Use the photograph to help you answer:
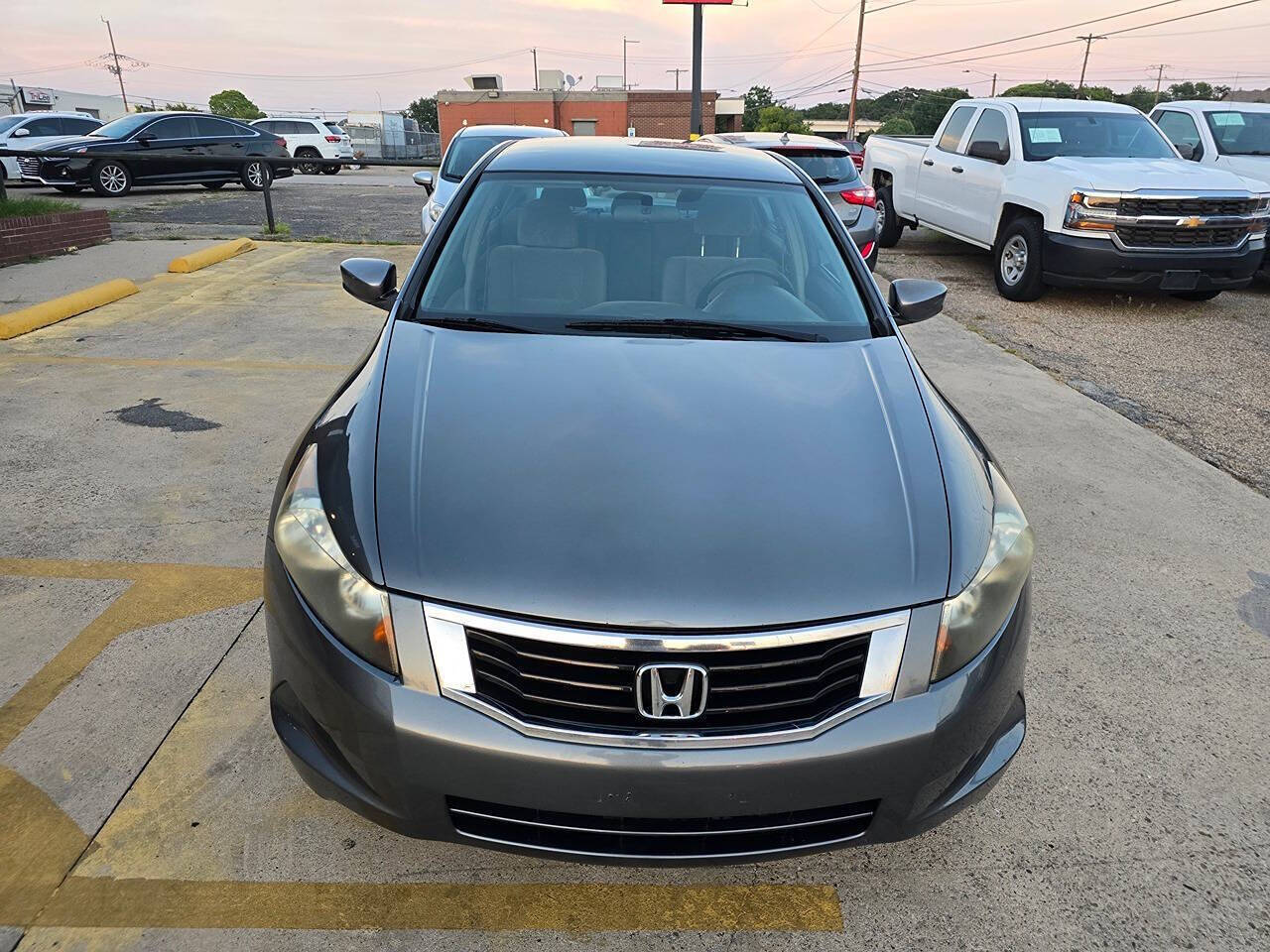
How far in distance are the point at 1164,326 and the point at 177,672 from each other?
8.74 m

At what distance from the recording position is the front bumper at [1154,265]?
8.18 m

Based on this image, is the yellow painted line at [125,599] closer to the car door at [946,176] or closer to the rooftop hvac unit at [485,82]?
the car door at [946,176]

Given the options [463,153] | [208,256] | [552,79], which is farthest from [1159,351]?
[552,79]

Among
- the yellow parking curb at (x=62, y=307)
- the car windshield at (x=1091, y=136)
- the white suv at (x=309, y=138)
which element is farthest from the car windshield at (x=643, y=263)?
the white suv at (x=309, y=138)

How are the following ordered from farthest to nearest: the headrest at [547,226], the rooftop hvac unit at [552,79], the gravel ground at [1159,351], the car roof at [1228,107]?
the rooftop hvac unit at [552,79] < the car roof at [1228,107] < the gravel ground at [1159,351] < the headrest at [547,226]

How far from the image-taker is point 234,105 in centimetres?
8781

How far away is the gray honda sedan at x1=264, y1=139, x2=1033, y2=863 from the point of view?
1.75m

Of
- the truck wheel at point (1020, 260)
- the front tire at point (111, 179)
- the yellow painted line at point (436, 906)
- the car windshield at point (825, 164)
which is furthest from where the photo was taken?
the front tire at point (111, 179)

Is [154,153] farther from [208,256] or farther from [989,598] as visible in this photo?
[989,598]

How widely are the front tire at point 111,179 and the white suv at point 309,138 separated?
10.6 meters

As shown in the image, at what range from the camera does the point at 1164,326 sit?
841 centimetres

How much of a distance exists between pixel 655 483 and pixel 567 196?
1705mm

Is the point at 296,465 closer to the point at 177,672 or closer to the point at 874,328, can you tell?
the point at 177,672

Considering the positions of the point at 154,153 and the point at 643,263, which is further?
the point at 154,153
